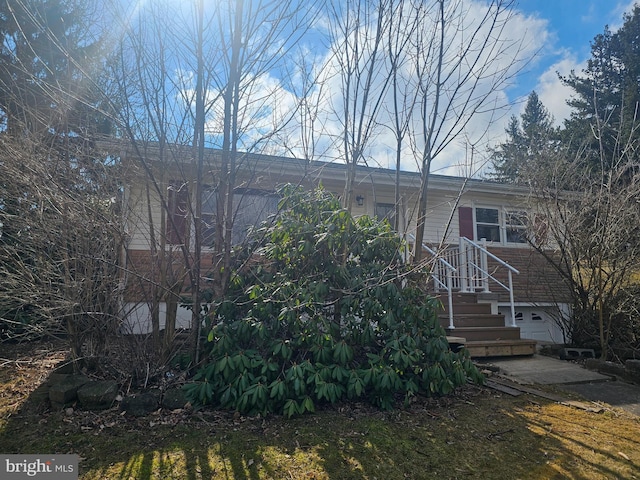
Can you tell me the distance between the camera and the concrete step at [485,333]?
660 cm

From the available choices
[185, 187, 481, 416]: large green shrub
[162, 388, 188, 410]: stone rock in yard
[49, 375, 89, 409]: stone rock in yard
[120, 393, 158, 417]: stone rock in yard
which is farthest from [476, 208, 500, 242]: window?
[49, 375, 89, 409]: stone rock in yard

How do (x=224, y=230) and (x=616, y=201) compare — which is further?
(x=616, y=201)

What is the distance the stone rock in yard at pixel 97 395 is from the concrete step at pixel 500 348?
4.96 meters

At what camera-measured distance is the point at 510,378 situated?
5.49 meters

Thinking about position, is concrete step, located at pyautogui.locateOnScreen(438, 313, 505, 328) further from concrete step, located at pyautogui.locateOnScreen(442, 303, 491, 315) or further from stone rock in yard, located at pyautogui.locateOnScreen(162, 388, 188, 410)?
stone rock in yard, located at pyautogui.locateOnScreen(162, 388, 188, 410)

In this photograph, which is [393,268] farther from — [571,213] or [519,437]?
[571,213]

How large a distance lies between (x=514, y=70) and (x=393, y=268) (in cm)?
341

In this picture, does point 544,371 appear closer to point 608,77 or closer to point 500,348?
point 500,348

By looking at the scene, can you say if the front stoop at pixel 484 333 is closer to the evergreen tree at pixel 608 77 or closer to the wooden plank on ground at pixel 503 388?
the wooden plank on ground at pixel 503 388

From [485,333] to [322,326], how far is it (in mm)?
4002

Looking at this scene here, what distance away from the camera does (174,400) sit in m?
3.81

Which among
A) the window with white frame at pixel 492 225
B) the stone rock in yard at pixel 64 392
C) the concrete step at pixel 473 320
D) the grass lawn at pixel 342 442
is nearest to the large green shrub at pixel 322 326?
the grass lawn at pixel 342 442

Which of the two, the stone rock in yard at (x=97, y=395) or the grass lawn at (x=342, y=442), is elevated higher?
the stone rock in yard at (x=97, y=395)

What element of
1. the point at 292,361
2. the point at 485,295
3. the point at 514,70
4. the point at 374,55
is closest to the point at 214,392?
the point at 292,361
